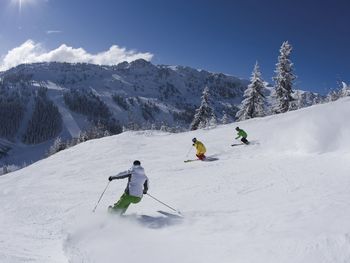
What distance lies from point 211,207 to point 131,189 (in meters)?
2.70

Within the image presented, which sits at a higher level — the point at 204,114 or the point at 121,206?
the point at 204,114

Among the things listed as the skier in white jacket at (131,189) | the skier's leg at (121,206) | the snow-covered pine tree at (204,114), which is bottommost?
the skier's leg at (121,206)

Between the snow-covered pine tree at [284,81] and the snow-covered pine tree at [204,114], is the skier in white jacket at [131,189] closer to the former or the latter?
the snow-covered pine tree at [284,81]

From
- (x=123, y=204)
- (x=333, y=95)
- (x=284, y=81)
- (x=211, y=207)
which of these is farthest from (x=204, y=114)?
(x=123, y=204)

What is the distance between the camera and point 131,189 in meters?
12.7

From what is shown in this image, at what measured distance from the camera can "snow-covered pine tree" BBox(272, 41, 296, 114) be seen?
177ft

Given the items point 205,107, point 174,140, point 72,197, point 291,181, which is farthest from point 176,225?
point 205,107

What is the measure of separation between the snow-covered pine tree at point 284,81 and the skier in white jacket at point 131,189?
44347mm

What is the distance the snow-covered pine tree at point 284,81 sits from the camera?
54.0 m

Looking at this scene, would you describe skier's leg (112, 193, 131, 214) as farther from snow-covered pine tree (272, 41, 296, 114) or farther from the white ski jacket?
snow-covered pine tree (272, 41, 296, 114)

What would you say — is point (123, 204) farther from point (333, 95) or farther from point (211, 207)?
point (333, 95)

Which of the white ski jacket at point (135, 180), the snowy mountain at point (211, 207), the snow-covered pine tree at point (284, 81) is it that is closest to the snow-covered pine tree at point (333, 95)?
the snow-covered pine tree at point (284, 81)

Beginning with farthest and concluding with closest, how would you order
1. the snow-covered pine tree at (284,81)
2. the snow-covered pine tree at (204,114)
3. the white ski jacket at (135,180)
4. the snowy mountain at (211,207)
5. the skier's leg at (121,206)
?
the snow-covered pine tree at (204,114), the snow-covered pine tree at (284,81), the white ski jacket at (135,180), the skier's leg at (121,206), the snowy mountain at (211,207)

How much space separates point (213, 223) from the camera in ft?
35.1
